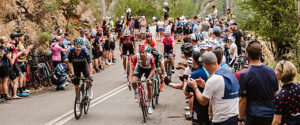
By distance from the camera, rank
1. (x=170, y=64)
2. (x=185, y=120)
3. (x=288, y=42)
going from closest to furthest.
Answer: (x=185, y=120) < (x=170, y=64) < (x=288, y=42)

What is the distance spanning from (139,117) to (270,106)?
4.98 m

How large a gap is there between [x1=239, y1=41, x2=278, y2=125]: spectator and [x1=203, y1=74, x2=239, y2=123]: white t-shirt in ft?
0.71

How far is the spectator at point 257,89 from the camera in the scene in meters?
5.39

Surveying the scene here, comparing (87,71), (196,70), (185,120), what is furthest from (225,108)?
(87,71)

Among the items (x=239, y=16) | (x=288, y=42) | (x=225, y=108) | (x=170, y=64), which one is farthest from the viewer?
(x=239, y=16)

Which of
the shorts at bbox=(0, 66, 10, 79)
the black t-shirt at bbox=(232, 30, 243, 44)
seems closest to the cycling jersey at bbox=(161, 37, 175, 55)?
the black t-shirt at bbox=(232, 30, 243, 44)

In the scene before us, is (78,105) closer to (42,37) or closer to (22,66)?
(22,66)

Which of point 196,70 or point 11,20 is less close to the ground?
point 11,20

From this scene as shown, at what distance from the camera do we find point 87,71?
10.6 metres

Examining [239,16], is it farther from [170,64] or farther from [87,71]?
[87,71]

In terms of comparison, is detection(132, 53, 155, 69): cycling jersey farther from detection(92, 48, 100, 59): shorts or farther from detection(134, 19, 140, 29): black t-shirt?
detection(134, 19, 140, 29): black t-shirt

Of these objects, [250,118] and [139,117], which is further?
[139,117]

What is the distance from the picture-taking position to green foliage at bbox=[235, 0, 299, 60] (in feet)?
60.7

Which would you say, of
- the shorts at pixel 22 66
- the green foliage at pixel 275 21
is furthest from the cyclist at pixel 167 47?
the green foliage at pixel 275 21
